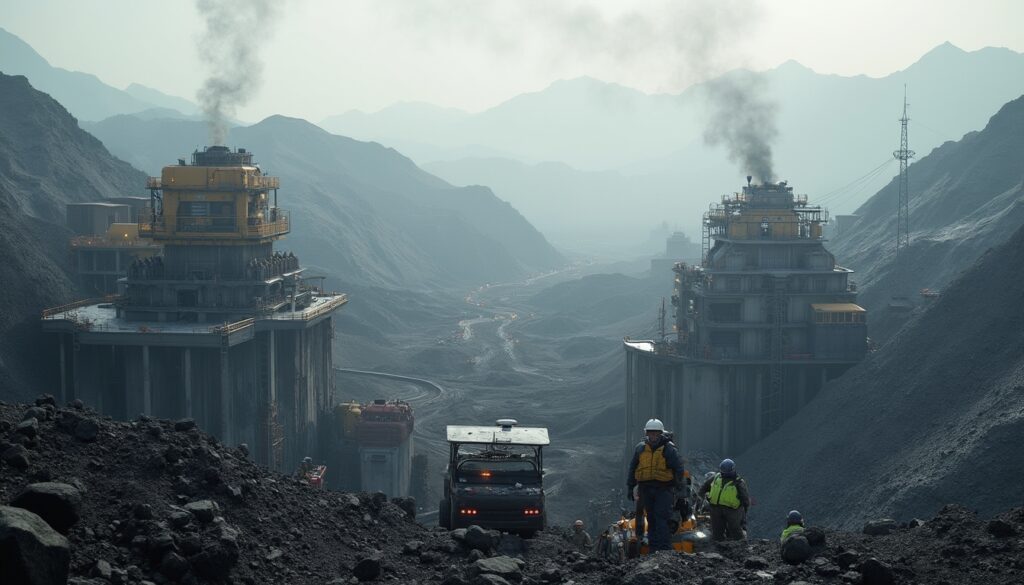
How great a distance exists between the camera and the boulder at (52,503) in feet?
61.4

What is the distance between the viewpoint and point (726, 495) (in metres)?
24.3

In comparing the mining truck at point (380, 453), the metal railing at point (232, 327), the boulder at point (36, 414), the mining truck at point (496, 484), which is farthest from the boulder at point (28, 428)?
the mining truck at point (380, 453)

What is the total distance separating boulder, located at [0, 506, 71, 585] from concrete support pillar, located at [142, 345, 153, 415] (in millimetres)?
43818

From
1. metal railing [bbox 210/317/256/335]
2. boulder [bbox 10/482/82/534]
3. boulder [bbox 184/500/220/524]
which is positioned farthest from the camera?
metal railing [bbox 210/317/256/335]

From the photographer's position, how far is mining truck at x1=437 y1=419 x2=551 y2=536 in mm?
25906

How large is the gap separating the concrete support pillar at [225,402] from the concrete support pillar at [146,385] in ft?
11.3

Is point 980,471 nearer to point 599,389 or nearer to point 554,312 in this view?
point 599,389

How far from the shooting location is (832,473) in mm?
56094

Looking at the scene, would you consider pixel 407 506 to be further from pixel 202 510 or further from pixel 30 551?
pixel 30 551

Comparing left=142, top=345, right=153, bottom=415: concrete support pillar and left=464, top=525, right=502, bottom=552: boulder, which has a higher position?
left=464, top=525, right=502, bottom=552: boulder

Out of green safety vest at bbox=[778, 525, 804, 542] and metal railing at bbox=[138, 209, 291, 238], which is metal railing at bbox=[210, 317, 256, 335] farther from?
green safety vest at bbox=[778, 525, 804, 542]

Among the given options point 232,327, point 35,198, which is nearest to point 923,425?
point 232,327

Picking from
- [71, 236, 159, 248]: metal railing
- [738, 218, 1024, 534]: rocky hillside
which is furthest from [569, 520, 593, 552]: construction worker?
[71, 236, 159, 248]: metal railing

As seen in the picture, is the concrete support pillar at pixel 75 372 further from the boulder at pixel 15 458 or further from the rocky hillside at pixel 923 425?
the boulder at pixel 15 458
